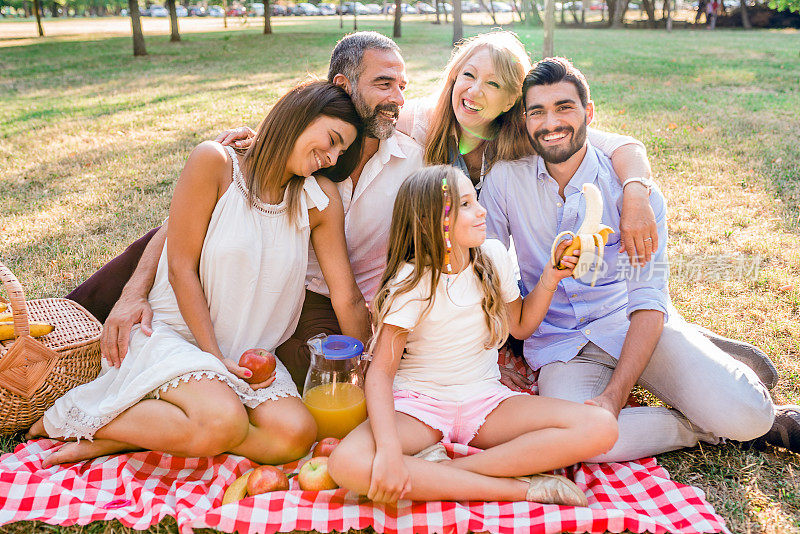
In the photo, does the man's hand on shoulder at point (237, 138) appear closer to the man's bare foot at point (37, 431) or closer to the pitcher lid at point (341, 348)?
the pitcher lid at point (341, 348)

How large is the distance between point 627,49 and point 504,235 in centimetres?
1955

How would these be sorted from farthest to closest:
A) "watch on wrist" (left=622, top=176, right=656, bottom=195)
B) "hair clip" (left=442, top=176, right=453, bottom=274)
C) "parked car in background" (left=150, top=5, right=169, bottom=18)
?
"parked car in background" (left=150, top=5, right=169, bottom=18)
"watch on wrist" (left=622, top=176, right=656, bottom=195)
"hair clip" (left=442, top=176, right=453, bottom=274)

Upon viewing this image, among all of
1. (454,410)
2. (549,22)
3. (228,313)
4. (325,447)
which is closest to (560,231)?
(454,410)

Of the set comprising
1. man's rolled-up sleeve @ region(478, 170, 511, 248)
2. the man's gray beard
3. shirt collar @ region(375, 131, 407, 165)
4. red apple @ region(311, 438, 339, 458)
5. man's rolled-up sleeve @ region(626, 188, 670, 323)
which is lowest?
red apple @ region(311, 438, 339, 458)

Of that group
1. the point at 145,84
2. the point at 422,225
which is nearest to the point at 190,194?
the point at 422,225

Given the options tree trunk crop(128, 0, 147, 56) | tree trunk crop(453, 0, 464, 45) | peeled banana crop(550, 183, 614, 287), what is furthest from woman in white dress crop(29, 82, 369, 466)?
tree trunk crop(128, 0, 147, 56)

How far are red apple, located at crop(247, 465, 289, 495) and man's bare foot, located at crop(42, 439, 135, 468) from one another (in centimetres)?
67

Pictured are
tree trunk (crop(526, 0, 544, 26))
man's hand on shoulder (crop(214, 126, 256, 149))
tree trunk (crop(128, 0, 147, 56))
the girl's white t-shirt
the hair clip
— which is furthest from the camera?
tree trunk (crop(526, 0, 544, 26))

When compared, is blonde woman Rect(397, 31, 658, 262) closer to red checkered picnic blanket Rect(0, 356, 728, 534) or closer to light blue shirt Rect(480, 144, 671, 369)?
light blue shirt Rect(480, 144, 671, 369)

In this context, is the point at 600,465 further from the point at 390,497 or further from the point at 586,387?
the point at 390,497

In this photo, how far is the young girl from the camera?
2615 millimetres

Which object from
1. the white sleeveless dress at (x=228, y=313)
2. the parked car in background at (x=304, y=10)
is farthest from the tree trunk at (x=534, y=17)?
the white sleeveless dress at (x=228, y=313)

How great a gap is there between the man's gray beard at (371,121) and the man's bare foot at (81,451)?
1.95 metres

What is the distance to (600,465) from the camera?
9.78 feet
